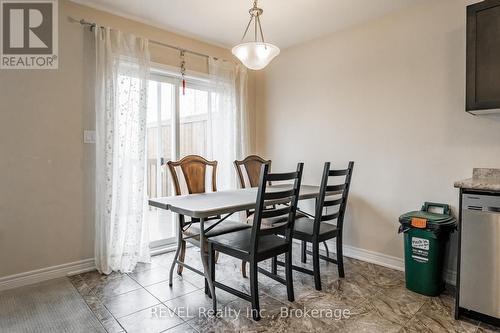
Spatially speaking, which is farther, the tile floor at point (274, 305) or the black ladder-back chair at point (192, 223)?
the black ladder-back chair at point (192, 223)

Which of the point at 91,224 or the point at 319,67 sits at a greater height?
the point at 319,67

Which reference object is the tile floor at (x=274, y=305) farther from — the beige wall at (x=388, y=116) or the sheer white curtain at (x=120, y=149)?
the beige wall at (x=388, y=116)

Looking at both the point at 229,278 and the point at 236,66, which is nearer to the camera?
the point at 229,278

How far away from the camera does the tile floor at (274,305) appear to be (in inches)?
76.2

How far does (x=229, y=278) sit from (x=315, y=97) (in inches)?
90.2

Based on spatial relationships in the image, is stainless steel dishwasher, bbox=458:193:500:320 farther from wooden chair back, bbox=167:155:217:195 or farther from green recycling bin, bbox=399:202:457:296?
wooden chair back, bbox=167:155:217:195

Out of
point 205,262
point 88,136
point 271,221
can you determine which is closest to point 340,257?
point 271,221

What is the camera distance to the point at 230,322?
197 cm

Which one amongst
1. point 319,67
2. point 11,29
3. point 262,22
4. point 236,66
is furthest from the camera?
point 236,66

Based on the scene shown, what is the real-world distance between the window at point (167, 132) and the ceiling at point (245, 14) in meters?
0.61

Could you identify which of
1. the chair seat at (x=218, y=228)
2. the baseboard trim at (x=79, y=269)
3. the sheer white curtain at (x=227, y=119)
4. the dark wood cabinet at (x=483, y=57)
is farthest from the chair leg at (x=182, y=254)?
the dark wood cabinet at (x=483, y=57)

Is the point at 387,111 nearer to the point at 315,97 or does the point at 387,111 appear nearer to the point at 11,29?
the point at 315,97

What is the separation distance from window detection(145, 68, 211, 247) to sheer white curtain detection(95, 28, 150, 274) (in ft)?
1.26

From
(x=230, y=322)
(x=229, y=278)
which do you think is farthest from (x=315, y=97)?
(x=230, y=322)
